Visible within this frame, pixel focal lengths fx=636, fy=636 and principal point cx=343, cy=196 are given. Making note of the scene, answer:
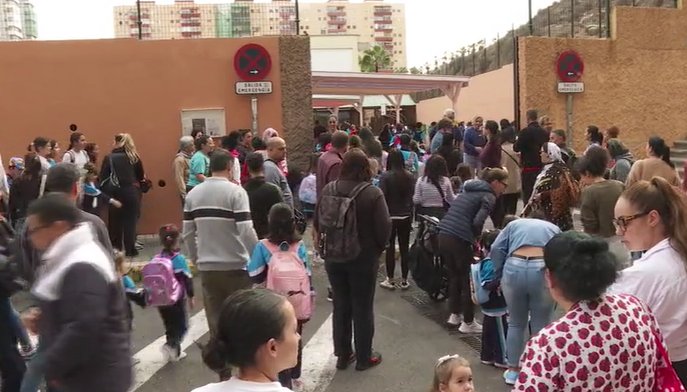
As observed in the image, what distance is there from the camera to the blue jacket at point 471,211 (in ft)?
20.0

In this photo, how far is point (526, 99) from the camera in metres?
15.5

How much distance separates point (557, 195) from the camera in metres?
6.19

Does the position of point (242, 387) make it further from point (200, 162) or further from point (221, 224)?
point (200, 162)

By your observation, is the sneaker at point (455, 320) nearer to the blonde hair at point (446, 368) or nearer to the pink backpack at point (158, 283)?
the pink backpack at point (158, 283)

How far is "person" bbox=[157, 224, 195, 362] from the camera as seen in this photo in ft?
18.7

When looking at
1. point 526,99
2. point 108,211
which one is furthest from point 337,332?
point 526,99

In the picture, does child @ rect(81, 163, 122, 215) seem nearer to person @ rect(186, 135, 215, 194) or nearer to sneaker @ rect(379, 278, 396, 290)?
person @ rect(186, 135, 215, 194)

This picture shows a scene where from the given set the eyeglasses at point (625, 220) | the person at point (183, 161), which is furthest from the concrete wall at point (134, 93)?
the eyeglasses at point (625, 220)

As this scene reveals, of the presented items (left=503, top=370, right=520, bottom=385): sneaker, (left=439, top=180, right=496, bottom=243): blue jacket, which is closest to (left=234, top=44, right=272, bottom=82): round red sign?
(left=439, top=180, right=496, bottom=243): blue jacket

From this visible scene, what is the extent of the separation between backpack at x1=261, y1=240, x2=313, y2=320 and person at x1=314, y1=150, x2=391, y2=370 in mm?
637

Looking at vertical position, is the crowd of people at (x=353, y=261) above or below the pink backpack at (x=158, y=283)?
above

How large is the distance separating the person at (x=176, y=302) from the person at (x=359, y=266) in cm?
131

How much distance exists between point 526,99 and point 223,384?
1467cm

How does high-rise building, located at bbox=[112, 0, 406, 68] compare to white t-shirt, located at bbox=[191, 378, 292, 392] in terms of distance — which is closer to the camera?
white t-shirt, located at bbox=[191, 378, 292, 392]
